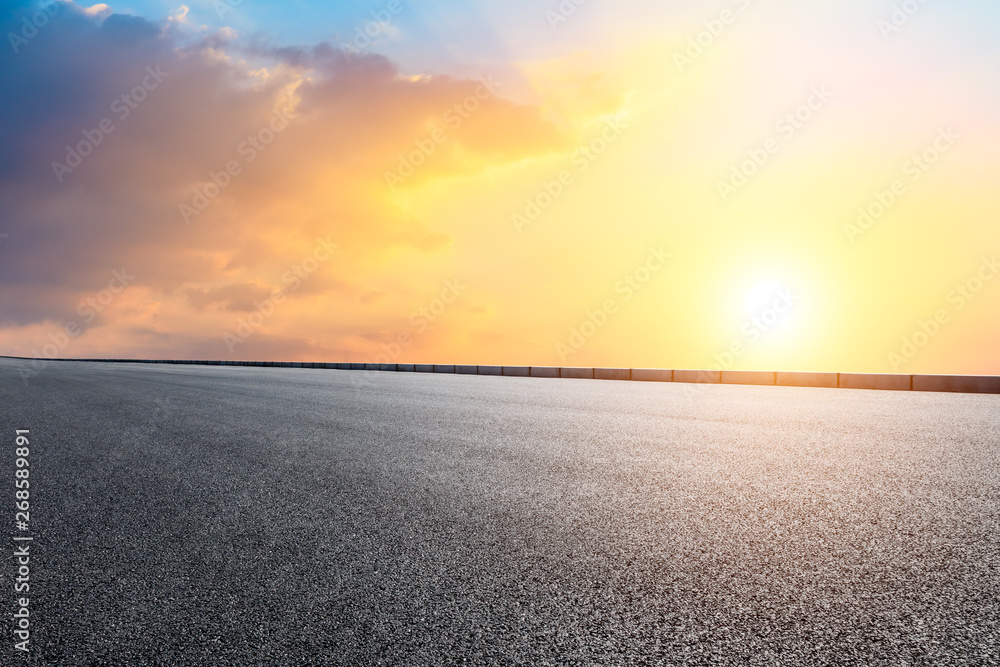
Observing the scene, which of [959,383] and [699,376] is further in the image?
[699,376]

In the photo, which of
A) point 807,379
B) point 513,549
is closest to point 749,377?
point 807,379

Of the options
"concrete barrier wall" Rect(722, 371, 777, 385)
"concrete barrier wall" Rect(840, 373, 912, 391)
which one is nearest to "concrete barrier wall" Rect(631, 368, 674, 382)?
"concrete barrier wall" Rect(722, 371, 777, 385)

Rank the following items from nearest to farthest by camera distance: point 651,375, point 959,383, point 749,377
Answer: point 959,383 → point 749,377 → point 651,375

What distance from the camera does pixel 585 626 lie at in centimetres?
303

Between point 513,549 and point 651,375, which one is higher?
point 651,375

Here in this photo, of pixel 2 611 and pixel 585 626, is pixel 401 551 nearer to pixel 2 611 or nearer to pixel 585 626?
pixel 585 626

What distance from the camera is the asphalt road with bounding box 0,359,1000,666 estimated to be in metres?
2.94

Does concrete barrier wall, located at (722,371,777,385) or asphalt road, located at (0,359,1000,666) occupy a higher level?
concrete barrier wall, located at (722,371,777,385)

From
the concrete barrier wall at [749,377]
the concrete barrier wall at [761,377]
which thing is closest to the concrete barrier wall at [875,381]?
the concrete barrier wall at [761,377]

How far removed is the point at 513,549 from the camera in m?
4.11

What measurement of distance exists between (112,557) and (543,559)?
7.89 ft

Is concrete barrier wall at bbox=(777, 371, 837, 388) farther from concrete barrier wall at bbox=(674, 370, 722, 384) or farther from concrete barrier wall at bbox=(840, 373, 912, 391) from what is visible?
concrete barrier wall at bbox=(674, 370, 722, 384)

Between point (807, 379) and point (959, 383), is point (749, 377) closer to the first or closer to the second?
point (807, 379)

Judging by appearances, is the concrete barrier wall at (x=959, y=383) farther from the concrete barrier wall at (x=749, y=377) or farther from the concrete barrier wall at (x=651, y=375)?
the concrete barrier wall at (x=651, y=375)
